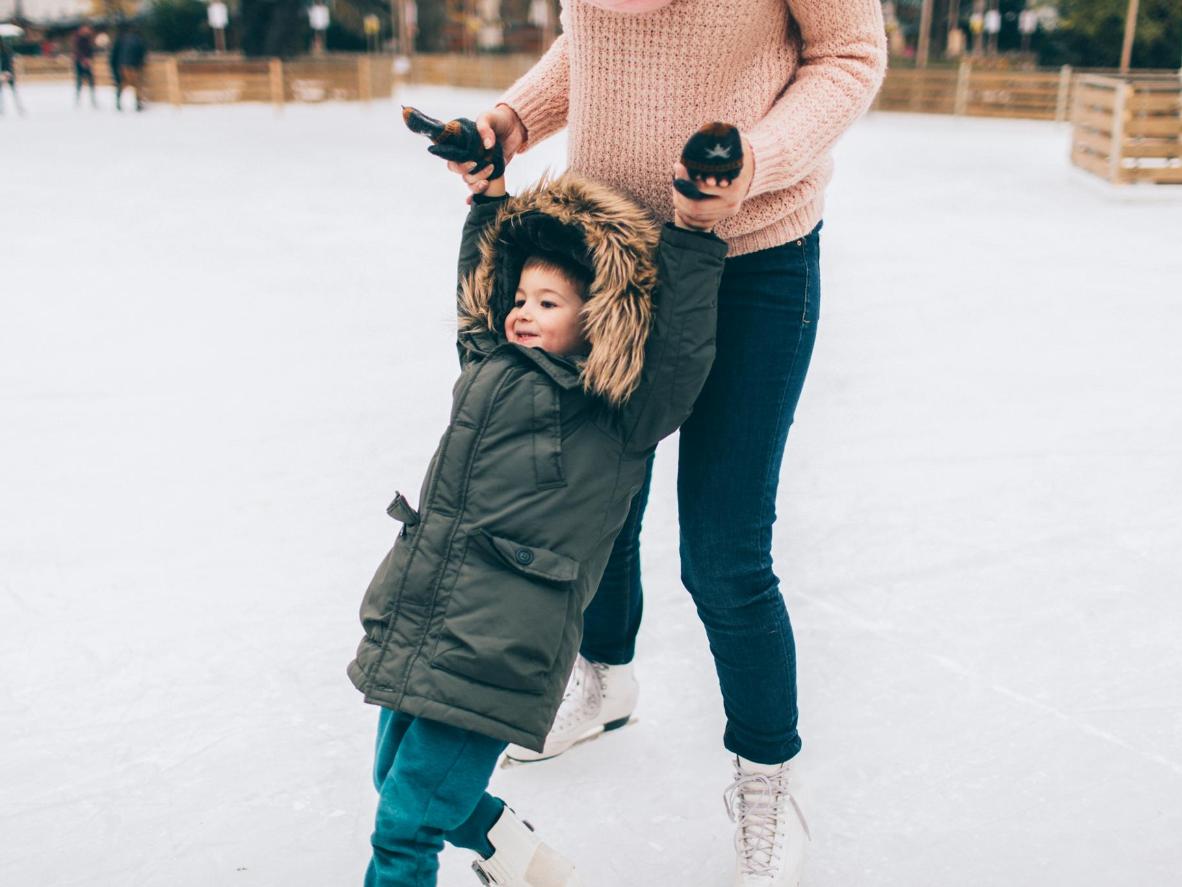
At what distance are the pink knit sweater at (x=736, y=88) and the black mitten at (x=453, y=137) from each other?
15cm

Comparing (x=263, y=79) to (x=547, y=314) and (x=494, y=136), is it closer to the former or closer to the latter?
(x=494, y=136)

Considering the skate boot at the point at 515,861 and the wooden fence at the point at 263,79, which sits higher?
the wooden fence at the point at 263,79

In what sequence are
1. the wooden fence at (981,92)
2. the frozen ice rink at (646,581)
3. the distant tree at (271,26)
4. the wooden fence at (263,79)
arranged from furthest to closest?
1. the distant tree at (271,26)
2. the wooden fence at (263,79)
3. the wooden fence at (981,92)
4. the frozen ice rink at (646,581)

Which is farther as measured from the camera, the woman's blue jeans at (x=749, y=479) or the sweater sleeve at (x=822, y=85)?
the woman's blue jeans at (x=749, y=479)

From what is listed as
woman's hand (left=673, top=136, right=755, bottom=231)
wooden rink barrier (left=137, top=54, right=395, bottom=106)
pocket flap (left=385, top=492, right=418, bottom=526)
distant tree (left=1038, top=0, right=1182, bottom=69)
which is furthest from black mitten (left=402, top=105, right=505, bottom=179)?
distant tree (left=1038, top=0, right=1182, bottom=69)

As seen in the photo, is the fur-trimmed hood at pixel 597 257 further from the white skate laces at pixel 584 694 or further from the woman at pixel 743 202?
the white skate laces at pixel 584 694

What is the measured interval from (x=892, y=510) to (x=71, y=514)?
197cm

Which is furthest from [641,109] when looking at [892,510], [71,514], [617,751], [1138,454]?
[1138,454]

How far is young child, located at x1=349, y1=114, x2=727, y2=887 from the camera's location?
1.26 meters

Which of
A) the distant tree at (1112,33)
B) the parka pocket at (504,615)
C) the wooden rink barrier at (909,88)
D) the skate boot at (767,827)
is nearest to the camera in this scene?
the parka pocket at (504,615)

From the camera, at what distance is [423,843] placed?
1277mm

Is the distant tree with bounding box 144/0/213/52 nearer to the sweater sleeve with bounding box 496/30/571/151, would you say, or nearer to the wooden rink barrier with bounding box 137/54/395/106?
the wooden rink barrier with bounding box 137/54/395/106

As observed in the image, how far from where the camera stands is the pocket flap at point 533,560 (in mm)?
1263

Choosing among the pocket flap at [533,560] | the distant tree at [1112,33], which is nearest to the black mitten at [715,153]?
the pocket flap at [533,560]
